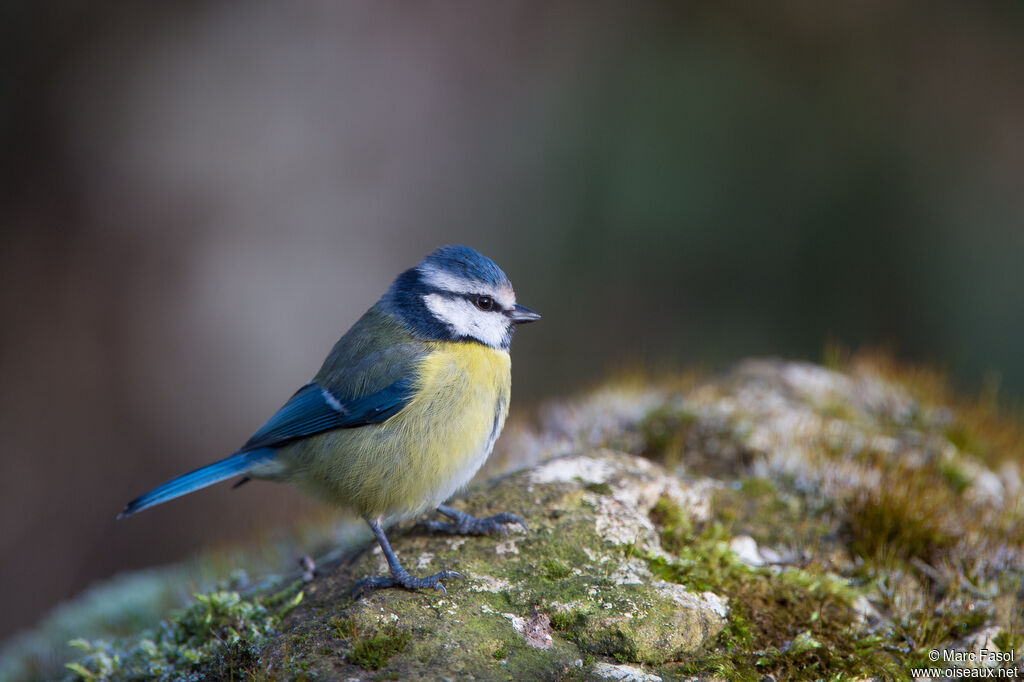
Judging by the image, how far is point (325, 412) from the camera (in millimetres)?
3377

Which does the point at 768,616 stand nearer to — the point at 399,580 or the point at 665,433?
the point at 399,580

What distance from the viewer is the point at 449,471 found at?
315 cm

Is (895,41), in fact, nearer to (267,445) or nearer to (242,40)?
(242,40)

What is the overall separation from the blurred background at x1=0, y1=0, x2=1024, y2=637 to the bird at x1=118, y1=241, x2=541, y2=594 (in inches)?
203

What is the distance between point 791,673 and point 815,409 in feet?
7.79

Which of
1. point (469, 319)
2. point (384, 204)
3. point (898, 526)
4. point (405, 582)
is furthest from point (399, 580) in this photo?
point (384, 204)

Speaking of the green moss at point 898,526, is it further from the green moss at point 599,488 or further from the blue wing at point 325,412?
the blue wing at point 325,412

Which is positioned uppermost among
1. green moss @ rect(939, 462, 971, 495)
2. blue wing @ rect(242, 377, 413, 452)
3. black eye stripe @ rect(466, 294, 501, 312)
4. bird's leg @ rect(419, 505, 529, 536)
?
black eye stripe @ rect(466, 294, 501, 312)

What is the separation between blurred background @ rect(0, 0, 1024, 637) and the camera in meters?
8.51

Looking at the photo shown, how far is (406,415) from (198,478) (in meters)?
0.93

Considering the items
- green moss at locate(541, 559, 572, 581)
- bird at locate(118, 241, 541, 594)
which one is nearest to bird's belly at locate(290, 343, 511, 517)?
bird at locate(118, 241, 541, 594)

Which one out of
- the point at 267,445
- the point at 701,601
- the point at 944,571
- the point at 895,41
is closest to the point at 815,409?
the point at 944,571

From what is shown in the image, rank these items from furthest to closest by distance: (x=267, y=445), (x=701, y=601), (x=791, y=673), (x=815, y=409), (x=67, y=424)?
(x=67, y=424) < (x=815, y=409) < (x=267, y=445) < (x=701, y=601) < (x=791, y=673)

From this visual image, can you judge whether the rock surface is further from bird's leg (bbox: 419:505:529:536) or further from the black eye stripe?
the black eye stripe
